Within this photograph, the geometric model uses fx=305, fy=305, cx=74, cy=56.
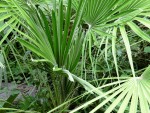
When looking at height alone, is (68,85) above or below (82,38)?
below

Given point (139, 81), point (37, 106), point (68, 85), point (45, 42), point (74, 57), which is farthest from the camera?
point (37, 106)

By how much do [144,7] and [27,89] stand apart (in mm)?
1098

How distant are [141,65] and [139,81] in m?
1.16

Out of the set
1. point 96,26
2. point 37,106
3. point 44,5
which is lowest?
point 37,106

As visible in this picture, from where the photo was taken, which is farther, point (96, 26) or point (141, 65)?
point (141, 65)

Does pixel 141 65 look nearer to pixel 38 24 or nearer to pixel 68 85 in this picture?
pixel 68 85

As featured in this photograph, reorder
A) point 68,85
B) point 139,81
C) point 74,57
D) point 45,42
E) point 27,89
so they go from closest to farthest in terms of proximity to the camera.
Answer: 1. point 139,81
2. point 45,42
3. point 74,57
4. point 68,85
5. point 27,89

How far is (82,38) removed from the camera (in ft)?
4.05

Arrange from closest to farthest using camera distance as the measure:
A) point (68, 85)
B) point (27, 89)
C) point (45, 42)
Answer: point (45, 42), point (68, 85), point (27, 89)

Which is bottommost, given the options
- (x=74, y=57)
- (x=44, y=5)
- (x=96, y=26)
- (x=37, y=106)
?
(x=37, y=106)

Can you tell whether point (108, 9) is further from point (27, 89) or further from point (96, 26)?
point (27, 89)

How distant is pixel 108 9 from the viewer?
3.67 ft

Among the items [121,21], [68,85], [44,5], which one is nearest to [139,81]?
[121,21]

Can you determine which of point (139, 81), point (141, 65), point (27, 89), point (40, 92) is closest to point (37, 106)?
point (40, 92)
